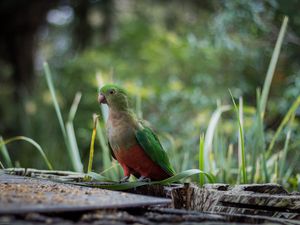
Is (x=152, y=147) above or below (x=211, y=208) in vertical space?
above

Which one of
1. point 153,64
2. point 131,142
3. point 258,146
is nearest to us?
point 131,142

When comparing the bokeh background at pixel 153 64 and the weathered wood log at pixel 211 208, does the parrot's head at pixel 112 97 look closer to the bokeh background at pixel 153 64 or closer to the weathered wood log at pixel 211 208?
the weathered wood log at pixel 211 208

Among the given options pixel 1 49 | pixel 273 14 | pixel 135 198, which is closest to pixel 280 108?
pixel 273 14

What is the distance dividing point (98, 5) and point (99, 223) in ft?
19.3

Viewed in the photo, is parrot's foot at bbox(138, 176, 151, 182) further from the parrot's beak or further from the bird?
the parrot's beak

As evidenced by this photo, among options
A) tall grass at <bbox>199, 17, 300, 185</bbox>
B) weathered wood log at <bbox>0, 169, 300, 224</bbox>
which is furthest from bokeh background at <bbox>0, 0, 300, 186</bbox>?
weathered wood log at <bbox>0, 169, 300, 224</bbox>

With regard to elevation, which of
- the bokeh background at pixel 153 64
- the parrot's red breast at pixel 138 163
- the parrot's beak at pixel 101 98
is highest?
the bokeh background at pixel 153 64

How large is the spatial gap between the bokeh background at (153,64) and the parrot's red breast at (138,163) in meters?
1.14

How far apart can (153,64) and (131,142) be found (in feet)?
13.1

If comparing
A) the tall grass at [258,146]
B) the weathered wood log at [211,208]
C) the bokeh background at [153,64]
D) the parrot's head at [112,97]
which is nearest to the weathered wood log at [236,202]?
the weathered wood log at [211,208]

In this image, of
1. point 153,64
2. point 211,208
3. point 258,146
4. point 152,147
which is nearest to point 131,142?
point 152,147

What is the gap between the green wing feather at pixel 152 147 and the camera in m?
1.70

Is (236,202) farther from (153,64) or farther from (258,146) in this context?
(153,64)

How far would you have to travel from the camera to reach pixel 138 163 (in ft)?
5.67
